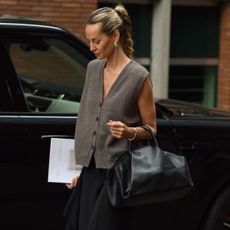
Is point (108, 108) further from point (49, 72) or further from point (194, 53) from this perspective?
point (194, 53)

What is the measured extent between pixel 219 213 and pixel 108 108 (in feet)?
5.53

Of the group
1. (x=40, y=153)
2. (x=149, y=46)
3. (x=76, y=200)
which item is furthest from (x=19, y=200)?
(x=149, y=46)

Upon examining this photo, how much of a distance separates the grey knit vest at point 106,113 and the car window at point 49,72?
101cm

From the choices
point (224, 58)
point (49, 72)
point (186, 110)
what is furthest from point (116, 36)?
point (224, 58)

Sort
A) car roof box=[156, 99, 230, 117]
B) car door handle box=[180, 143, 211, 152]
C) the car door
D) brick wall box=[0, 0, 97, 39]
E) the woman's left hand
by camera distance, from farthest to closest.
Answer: brick wall box=[0, 0, 97, 39]
car roof box=[156, 99, 230, 117]
car door handle box=[180, 143, 211, 152]
the car door
the woman's left hand

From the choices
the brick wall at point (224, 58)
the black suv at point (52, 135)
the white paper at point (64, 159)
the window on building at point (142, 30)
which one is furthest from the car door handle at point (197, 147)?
the brick wall at point (224, 58)

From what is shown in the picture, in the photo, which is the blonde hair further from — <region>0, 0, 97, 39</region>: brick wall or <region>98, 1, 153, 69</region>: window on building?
<region>98, 1, 153, 69</region>: window on building

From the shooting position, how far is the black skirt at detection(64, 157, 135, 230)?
3.42m

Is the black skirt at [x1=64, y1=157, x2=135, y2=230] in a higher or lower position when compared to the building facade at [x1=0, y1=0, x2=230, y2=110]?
lower

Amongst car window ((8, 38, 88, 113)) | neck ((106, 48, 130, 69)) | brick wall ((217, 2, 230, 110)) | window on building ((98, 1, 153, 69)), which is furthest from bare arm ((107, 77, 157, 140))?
brick wall ((217, 2, 230, 110))

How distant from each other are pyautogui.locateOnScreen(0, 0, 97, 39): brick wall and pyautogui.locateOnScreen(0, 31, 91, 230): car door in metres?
3.46

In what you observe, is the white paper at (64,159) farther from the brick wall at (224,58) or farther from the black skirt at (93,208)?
the brick wall at (224,58)

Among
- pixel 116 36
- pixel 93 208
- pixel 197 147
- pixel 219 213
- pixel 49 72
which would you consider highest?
pixel 116 36

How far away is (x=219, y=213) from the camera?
15.8ft
